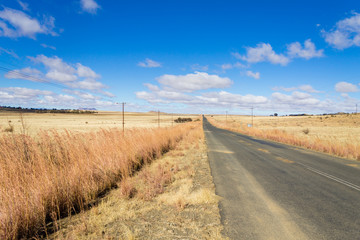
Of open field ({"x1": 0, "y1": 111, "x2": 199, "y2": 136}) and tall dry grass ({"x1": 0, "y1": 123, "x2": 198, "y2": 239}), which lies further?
open field ({"x1": 0, "y1": 111, "x2": 199, "y2": 136})

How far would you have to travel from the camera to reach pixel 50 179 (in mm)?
4215

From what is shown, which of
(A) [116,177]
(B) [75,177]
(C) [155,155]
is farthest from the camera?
(C) [155,155]

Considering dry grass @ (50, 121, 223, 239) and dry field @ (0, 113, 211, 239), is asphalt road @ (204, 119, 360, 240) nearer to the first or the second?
dry grass @ (50, 121, 223, 239)

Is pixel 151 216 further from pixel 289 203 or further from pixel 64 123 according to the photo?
pixel 64 123

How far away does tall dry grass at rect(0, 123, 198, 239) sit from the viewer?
318 centimetres

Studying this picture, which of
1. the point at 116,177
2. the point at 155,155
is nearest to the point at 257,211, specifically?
the point at 116,177

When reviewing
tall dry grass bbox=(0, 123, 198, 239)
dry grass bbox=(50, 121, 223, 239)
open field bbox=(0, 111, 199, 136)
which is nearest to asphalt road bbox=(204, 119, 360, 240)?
dry grass bbox=(50, 121, 223, 239)

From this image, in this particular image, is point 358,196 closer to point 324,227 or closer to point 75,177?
point 324,227

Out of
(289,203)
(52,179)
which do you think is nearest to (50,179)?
(52,179)

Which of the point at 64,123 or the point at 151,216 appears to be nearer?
the point at 151,216

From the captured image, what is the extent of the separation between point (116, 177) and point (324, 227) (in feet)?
19.8

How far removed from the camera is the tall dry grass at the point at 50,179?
3.18 meters

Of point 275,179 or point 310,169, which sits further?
point 310,169

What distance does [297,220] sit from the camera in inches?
145
